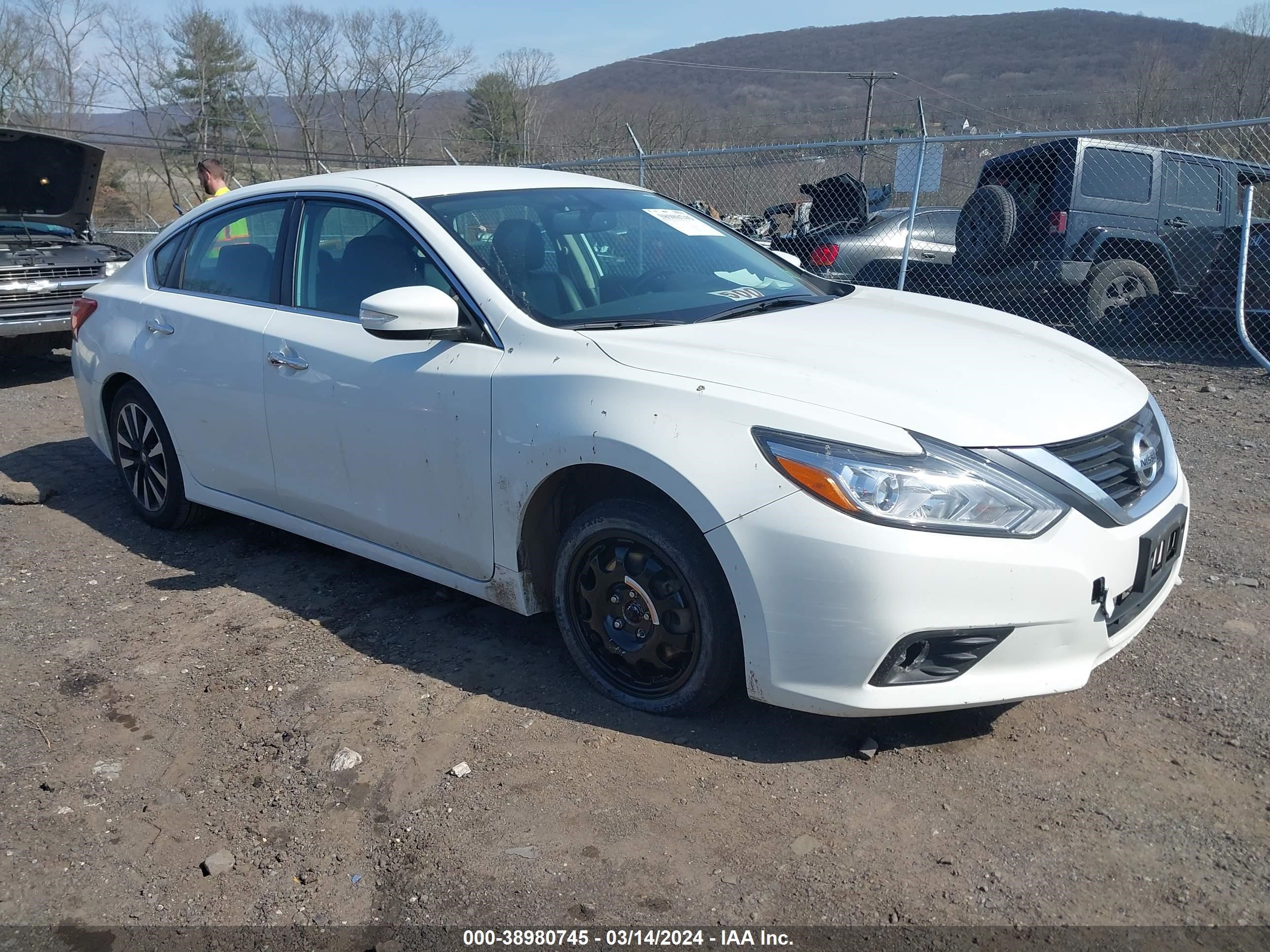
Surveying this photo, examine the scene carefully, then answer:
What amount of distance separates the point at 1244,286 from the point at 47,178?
10.1 metres

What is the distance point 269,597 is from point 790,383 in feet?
8.44

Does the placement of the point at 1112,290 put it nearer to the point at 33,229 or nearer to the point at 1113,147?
the point at 1113,147

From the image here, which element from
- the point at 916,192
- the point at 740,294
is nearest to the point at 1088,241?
the point at 916,192

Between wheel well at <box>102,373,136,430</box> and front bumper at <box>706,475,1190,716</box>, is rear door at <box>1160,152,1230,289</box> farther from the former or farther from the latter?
wheel well at <box>102,373,136,430</box>

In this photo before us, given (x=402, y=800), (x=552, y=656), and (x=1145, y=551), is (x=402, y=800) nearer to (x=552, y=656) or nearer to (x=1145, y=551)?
(x=552, y=656)

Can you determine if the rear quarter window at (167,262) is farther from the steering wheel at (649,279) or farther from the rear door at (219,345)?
the steering wheel at (649,279)

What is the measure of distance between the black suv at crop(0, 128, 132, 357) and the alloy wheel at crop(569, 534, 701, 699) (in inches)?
293

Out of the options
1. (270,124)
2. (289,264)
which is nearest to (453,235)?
(289,264)

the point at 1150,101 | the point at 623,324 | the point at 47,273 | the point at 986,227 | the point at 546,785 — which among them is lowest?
the point at 546,785

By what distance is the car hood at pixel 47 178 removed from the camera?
27.4 ft

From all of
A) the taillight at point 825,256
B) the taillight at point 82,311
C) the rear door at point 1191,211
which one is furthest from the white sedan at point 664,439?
the rear door at point 1191,211

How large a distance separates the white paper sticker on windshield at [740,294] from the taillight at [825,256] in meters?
6.42

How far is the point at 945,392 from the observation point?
9.31ft

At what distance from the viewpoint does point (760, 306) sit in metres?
3.67
